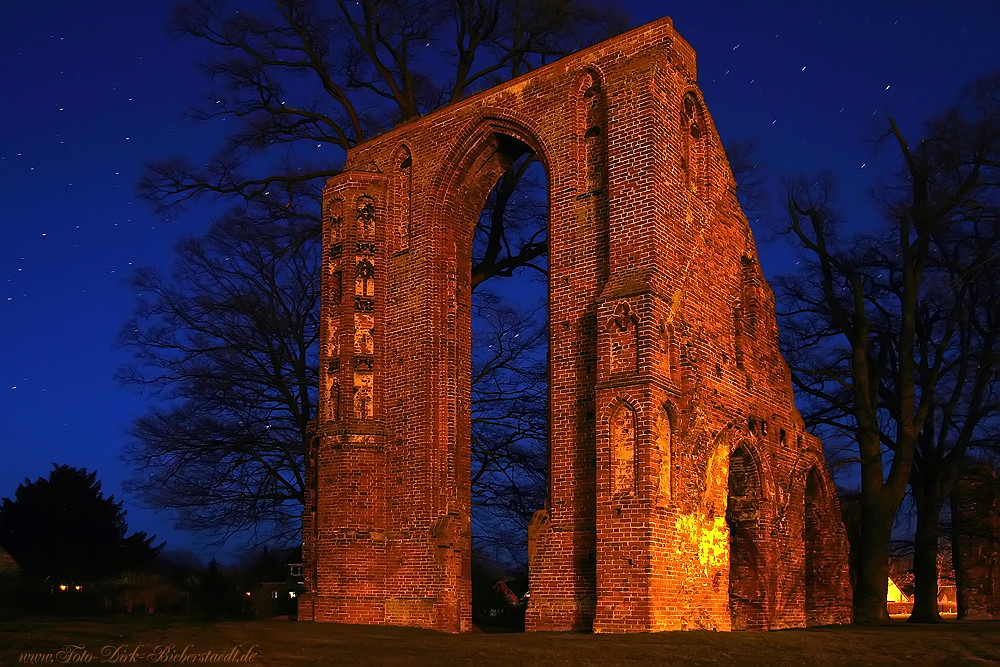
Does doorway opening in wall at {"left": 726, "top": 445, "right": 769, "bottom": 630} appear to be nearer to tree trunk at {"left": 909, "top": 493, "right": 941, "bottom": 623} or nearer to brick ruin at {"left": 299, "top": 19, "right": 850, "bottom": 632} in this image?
brick ruin at {"left": 299, "top": 19, "right": 850, "bottom": 632}

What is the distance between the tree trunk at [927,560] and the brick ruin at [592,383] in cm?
506

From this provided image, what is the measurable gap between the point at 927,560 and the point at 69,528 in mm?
22547

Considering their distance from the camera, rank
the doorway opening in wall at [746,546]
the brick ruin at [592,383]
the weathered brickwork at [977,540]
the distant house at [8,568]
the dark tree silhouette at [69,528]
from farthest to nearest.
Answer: the dark tree silhouette at [69,528] → the weathered brickwork at [977,540] → the distant house at [8,568] → the doorway opening in wall at [746,546] → the brick ruin at [592,383]

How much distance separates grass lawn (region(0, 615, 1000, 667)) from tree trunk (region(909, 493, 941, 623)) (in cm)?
1040

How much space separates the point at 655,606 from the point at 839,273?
13.3 meters

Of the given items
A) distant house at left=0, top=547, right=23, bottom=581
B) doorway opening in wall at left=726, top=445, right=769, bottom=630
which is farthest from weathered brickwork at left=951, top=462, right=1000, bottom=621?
distant house at left=0, top=547, right=23, bottom=581

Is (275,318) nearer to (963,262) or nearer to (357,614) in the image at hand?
(357,614)

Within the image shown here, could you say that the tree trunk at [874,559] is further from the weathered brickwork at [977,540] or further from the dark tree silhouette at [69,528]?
the dark tree silhouette at [69,528]

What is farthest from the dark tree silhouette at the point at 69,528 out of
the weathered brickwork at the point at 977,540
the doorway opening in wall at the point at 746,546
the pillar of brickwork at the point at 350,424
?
the weathered brickwork at the point at 977,540

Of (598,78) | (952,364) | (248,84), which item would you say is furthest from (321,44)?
(952,364)

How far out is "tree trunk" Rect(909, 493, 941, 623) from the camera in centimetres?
2225

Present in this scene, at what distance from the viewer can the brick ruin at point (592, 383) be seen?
13234 mm

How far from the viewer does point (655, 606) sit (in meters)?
12.5

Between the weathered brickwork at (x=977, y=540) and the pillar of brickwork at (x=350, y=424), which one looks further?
the weathered brickwork at (x=977, y=540)
